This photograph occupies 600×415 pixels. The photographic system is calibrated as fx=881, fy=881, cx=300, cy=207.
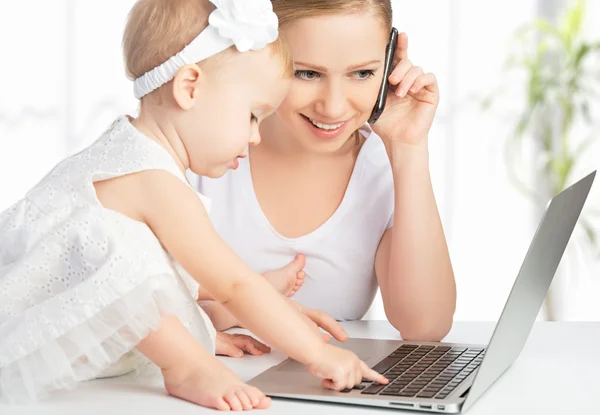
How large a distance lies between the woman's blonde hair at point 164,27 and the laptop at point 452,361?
1.51ft

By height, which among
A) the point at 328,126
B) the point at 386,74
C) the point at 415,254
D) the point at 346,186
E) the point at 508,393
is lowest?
the point at 508,393

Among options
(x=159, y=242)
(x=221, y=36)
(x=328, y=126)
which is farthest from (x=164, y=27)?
(x=328, y=126)

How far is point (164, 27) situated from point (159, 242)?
0.30 m

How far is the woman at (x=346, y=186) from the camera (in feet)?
4.81

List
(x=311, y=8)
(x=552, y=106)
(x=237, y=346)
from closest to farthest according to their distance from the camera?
(x=237, y=346), (x=311, y=8), (x=552, y=106)

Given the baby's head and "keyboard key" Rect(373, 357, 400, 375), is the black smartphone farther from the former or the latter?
"keyboard key" Rect(373, 357, 400, 375)

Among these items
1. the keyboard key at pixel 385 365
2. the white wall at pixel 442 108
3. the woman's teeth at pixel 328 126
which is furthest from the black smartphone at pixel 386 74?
the white wall at pixel 442 108

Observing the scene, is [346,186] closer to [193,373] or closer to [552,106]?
[193,373]

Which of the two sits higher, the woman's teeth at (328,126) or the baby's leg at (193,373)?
the woman's teeth at (328,126)

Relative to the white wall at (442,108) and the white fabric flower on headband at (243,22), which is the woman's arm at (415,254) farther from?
the white wall at (442,108)

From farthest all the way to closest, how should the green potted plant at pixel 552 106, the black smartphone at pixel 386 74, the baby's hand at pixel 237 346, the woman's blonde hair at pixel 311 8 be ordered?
the green potted plant at pixel 552 106 → the black smartphone at pixel 386 74 → the woman's blonde hair at pixel 311 8 → the baby's hand at pixel 237 346

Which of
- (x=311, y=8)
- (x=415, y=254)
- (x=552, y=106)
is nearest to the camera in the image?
(x=311, y=8)

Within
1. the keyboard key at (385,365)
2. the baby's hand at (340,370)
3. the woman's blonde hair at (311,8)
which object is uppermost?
the woman's blonde hair at (311,8)

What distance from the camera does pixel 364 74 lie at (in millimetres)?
1541
